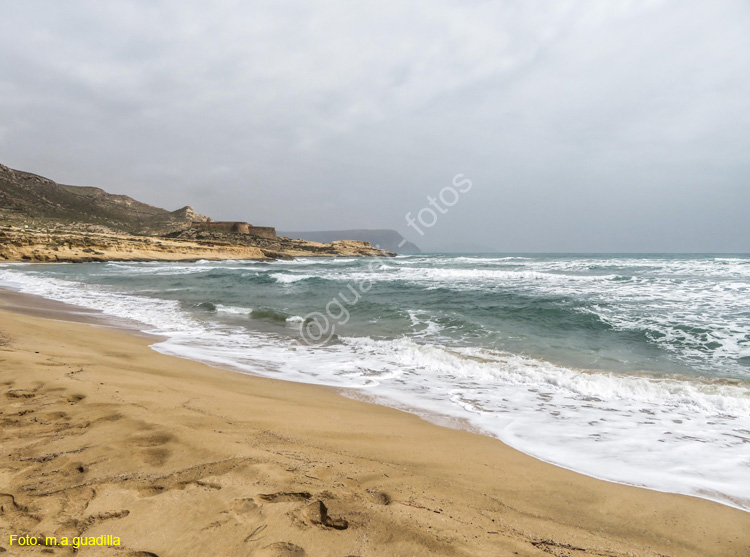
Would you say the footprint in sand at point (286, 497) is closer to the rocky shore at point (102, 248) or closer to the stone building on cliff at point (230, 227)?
the rocky shore at point (102, 248)

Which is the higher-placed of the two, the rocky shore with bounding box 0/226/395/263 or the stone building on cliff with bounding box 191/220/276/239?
the stone building on cliff with bounding box 191/220/276/239

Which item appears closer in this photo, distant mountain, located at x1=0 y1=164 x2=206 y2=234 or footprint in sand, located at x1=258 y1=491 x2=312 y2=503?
footprint in sand, located at x1=258 y1=491 x2=312 y2=503

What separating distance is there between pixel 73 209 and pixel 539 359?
72792 mm

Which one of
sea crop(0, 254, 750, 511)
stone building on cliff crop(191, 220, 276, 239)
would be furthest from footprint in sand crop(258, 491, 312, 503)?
stone building on cliff crop(191, 220, 276, 239)

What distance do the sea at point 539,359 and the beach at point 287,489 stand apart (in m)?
0.62

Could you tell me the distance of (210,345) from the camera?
7102mm

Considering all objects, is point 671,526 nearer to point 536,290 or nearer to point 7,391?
point 7,391

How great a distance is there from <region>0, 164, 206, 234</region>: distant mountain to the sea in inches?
2002

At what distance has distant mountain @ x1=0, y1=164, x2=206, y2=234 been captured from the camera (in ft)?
163

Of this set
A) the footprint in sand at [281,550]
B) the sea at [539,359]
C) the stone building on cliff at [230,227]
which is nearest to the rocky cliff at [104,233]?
the stone building on cliff at [230,227]

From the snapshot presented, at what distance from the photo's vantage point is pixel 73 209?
5684 cm

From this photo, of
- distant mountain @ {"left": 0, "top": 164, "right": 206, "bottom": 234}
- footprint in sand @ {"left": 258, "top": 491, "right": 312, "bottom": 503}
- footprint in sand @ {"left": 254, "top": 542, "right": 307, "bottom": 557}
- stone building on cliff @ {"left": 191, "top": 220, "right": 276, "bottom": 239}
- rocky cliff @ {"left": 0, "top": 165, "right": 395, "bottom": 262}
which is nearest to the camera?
footprint in sand @ {"left": 254, "top": 542, "right": 307, "bottom": 557}

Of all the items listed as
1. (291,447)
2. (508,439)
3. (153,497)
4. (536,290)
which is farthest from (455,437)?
(536,290)

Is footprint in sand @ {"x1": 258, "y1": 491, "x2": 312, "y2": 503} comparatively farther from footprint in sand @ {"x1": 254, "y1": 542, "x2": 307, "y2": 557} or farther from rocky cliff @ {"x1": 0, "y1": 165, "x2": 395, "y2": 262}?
rocky cliff @ {"x1": 0, "y1": 165, "x2": 395, "y2": 262}
